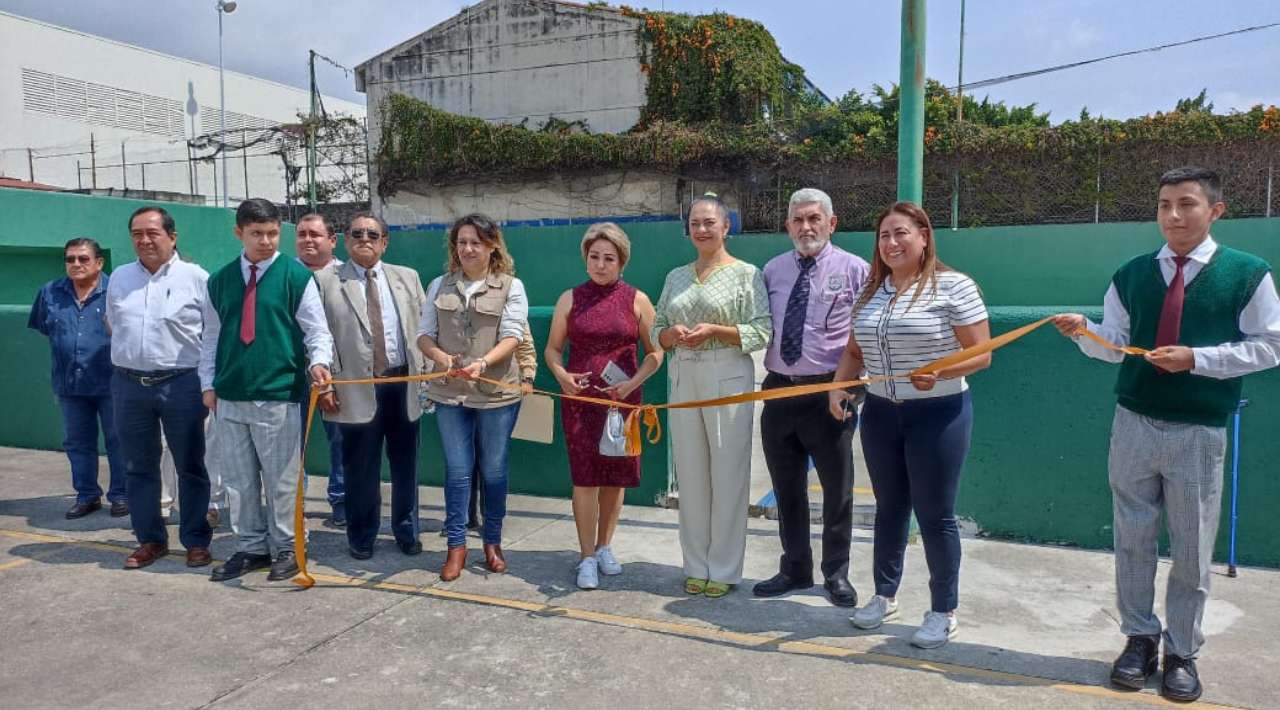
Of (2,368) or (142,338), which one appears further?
(2,368)

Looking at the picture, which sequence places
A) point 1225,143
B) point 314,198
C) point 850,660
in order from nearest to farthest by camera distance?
1. point 850,660
2. point 1225,143
3. point 314,198

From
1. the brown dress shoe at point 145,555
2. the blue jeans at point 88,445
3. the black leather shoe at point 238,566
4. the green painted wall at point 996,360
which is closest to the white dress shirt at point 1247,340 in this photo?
the green painted wall at point 996,360

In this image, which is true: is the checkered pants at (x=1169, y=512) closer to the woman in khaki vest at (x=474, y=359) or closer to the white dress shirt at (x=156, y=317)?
the woman in khaki vest at (x=474, y=359)

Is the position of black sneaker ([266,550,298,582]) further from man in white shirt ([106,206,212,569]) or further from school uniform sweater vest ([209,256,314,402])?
school uniform sweater vest ([209,256,314,402])

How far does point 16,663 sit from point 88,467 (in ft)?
8.61

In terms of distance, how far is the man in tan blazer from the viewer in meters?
4.82

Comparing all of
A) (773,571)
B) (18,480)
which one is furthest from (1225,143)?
(18,480)

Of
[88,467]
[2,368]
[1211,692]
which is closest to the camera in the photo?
[1211,692]

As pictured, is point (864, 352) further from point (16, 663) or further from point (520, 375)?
point (16, 663)

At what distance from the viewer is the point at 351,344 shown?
481 cm

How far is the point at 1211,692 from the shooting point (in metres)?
3.29

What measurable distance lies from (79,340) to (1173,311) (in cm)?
625

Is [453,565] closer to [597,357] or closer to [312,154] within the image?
[597,357]

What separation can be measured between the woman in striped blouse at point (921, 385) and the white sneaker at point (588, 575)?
58.6 inches
